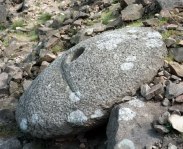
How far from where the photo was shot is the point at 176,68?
7387mm

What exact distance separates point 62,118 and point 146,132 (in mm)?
1485

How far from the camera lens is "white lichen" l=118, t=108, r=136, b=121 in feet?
22.2

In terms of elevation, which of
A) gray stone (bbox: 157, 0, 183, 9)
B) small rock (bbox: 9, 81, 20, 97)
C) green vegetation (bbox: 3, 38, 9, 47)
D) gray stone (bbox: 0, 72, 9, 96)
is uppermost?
gray stone (bbox: 157, 0, 183, 9)

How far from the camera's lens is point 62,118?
7.32 m

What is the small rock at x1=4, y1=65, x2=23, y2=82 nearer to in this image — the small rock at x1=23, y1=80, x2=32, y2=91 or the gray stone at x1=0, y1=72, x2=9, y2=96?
the gray stone at x1=0, y1=72, x2=9, y2=96

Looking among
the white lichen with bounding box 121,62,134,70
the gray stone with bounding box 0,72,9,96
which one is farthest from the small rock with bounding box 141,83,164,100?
the gray stone with bounding box 0,72,9,96

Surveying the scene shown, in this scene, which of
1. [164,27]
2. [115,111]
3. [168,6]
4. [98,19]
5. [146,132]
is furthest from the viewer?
[98,19]

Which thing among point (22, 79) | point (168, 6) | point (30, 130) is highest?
point (168, 6)

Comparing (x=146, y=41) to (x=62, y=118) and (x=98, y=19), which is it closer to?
(x=62, y=118)

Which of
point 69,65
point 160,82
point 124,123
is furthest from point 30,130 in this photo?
point 160,82

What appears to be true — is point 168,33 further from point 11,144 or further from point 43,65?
point 11,144

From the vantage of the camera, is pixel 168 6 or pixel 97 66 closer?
pixel 97 66

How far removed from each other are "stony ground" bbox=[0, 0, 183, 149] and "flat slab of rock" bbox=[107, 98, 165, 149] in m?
0.12

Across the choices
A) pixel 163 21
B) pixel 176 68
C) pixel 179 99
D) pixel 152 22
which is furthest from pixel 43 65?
pixel 179 99
